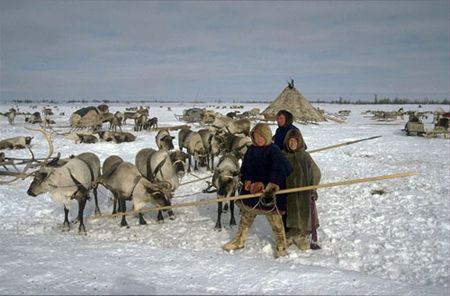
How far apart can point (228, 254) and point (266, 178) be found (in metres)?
1.27

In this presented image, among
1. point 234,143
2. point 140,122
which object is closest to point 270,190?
point 234,143

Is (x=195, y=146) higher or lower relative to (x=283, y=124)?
lower

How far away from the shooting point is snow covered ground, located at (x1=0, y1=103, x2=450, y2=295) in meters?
4.00

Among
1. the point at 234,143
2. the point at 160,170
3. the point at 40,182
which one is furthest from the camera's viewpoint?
the point at 234,143

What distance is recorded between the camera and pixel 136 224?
6.84m

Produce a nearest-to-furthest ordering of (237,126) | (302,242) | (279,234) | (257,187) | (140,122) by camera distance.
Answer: (257,187) < (279,234) < (302,242) < (237,126) < (140,122)

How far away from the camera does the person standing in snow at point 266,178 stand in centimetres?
493

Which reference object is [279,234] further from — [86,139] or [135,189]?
[86,139]

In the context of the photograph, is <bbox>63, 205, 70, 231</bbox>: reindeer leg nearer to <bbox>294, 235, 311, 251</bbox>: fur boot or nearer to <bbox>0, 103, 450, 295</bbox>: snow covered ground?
<bbox>0, 103, 450, 295</bbox>: snow covered ground

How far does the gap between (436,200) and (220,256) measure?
18.3ft

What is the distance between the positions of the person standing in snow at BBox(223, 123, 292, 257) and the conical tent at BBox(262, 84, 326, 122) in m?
25.6

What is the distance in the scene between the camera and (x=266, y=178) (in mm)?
5133

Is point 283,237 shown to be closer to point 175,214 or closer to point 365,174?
point 175,214

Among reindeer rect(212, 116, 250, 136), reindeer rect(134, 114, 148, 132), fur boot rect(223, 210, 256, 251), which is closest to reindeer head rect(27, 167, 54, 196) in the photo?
fur boot rect(223, 210, 256, 251)
